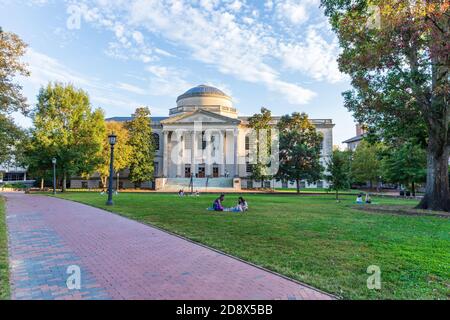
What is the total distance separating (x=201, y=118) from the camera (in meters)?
53.7

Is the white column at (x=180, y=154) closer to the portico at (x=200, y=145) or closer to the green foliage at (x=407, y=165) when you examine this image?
the portico at (x=200, y=145)

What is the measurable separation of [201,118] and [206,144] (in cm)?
533

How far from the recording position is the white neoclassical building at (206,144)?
176ft

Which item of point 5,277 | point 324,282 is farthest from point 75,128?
point 324,282

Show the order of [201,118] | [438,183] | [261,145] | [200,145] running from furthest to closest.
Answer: [200,145]
[201,118]
[261,145]
[438,183]

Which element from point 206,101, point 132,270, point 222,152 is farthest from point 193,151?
point 132,270

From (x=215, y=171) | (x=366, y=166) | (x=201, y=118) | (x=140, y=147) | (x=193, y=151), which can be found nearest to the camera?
(x=140, y=147)

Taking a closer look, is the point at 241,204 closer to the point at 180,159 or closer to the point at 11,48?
the point at 11,48

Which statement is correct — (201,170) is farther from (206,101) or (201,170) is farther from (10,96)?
(10,96)

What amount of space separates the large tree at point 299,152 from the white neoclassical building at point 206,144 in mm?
11818

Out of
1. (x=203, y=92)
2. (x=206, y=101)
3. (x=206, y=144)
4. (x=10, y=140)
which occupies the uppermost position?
(x=203, y=92)

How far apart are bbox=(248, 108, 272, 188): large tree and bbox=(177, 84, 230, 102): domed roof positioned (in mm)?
16601

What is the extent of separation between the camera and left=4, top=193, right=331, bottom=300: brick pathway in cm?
452
